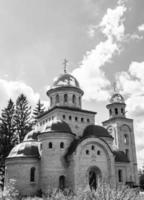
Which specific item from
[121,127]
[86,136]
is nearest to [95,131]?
[86,136]

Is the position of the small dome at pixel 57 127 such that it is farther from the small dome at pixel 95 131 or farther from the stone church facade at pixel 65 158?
the small dome at pixel 95 131

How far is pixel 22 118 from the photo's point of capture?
4431 cm

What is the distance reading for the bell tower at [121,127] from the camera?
124ft

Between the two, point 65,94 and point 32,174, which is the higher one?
point 65,94

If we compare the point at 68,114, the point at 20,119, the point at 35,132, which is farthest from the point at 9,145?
the point at 68,114

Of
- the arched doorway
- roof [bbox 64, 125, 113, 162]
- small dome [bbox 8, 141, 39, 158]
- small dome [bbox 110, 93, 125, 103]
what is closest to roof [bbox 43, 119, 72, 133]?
roof [bbox 64, 125, 113, 162]

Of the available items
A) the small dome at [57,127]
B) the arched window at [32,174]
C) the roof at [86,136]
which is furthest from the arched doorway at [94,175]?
the arched window at [32,174]

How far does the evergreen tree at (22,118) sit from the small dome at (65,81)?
13140 mm

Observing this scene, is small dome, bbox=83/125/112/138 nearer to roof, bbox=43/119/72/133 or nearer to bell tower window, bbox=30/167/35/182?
roof, bbox=43/119/72/133

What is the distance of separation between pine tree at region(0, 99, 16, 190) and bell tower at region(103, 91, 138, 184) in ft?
52.1

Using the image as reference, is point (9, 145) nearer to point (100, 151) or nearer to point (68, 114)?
point (68, 114)

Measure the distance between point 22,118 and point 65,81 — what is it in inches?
589

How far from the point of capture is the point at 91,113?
31.4 m

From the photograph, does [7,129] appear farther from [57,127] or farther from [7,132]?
[57,127]
